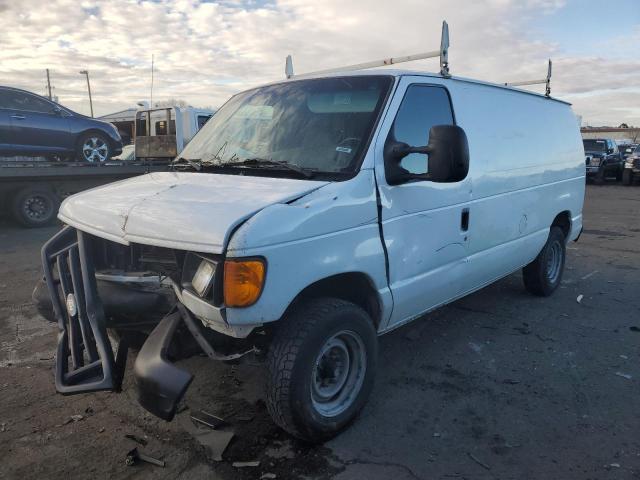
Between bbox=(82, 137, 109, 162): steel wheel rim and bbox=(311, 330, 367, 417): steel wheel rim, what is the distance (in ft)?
33.5

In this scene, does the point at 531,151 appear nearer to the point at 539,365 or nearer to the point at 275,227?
the point at 539,365

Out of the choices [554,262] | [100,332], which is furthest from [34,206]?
[554,262]

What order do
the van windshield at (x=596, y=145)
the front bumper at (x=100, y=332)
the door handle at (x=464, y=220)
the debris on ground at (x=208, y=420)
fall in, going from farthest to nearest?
the van windshield at (x=596, y=145) < the door handle at (x=464, y=220) < the debris on ground at (x=208, y=420) < the front bumper at (x=100, y=332)

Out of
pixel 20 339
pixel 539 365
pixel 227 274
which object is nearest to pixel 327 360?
pixel 227 274

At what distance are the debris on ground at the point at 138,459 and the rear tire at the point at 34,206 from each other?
9.06 m

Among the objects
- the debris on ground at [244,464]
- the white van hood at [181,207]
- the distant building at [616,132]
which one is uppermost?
the distant building at [616,132]

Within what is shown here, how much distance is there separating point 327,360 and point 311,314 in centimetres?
41

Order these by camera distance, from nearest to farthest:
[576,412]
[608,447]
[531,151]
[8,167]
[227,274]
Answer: [227,274] < [608,447] < [576,412] < [531,151] < [8,167]

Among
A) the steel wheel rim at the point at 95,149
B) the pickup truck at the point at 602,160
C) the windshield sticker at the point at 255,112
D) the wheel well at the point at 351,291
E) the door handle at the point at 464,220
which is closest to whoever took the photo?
the wheel well at the point at 351,291

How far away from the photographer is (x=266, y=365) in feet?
8.92

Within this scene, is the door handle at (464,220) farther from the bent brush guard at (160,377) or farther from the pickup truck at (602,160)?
the pickup truck at (602,160)

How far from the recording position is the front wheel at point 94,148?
37.2ft

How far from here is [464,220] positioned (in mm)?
3877

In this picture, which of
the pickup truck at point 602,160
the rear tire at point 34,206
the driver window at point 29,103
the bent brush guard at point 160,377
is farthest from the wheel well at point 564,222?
the pickup truck at point 602,160
